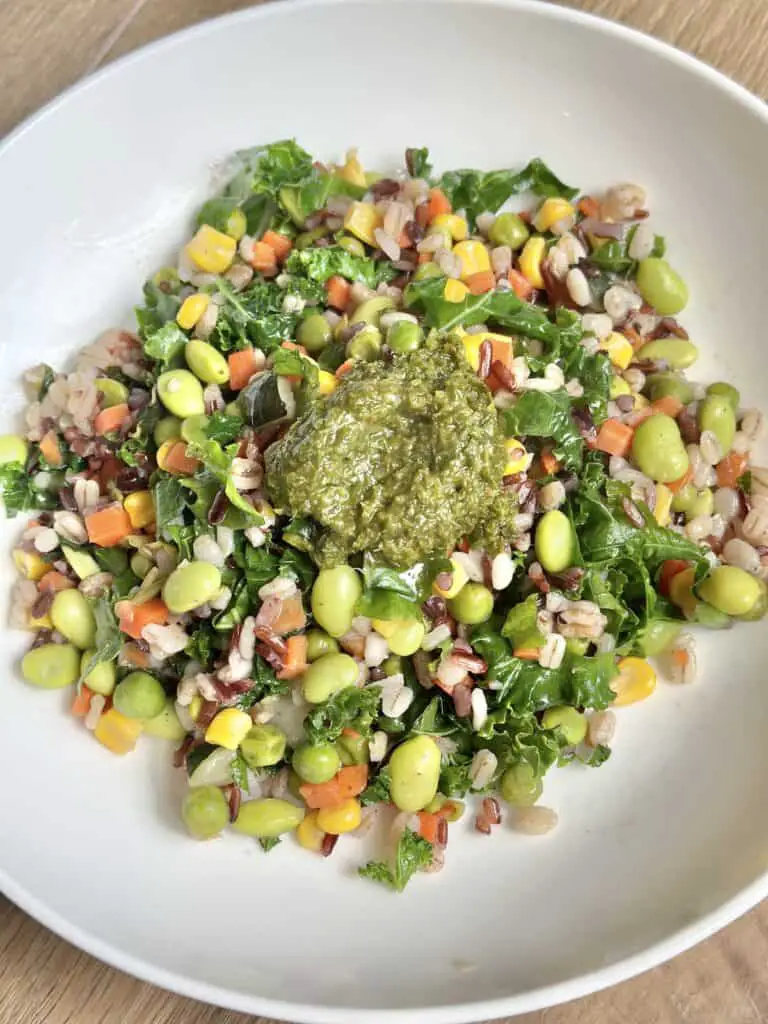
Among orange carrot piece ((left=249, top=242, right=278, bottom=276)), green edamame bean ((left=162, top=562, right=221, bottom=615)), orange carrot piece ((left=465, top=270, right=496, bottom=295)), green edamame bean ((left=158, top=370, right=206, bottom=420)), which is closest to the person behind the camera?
green edamame bean ((left=162, top=562, right=221, bottom=615))

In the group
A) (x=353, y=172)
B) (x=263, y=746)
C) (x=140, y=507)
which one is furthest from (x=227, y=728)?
(x=353, y=172)

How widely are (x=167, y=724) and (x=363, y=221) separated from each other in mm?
1670

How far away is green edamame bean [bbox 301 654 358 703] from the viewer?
255cm

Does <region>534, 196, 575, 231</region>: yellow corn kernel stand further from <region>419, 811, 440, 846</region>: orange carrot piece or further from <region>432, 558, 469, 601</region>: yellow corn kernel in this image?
<region>419, 811, 440, 846</region>: orange carrot piece

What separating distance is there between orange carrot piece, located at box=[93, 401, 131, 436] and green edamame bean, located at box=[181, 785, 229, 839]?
43.4 inches

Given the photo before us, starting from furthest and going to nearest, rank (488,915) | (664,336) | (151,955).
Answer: (664,336) < (488,915) < (151,955)

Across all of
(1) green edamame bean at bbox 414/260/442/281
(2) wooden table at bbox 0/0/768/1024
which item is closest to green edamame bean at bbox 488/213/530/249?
(1) green edamame bean at bbox 414/260/442/281

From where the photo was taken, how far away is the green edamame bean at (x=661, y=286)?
3.02 meters

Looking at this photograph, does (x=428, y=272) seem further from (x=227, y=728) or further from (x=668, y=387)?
(x=227, y=728)

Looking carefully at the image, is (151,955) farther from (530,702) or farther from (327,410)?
(327,410)

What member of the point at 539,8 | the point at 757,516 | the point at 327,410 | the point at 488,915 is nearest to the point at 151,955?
the point at 488,915

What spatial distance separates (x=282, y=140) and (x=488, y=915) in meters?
2.52

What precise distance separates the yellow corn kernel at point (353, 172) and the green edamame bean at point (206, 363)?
2.58 feet

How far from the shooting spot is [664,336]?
121 inches
